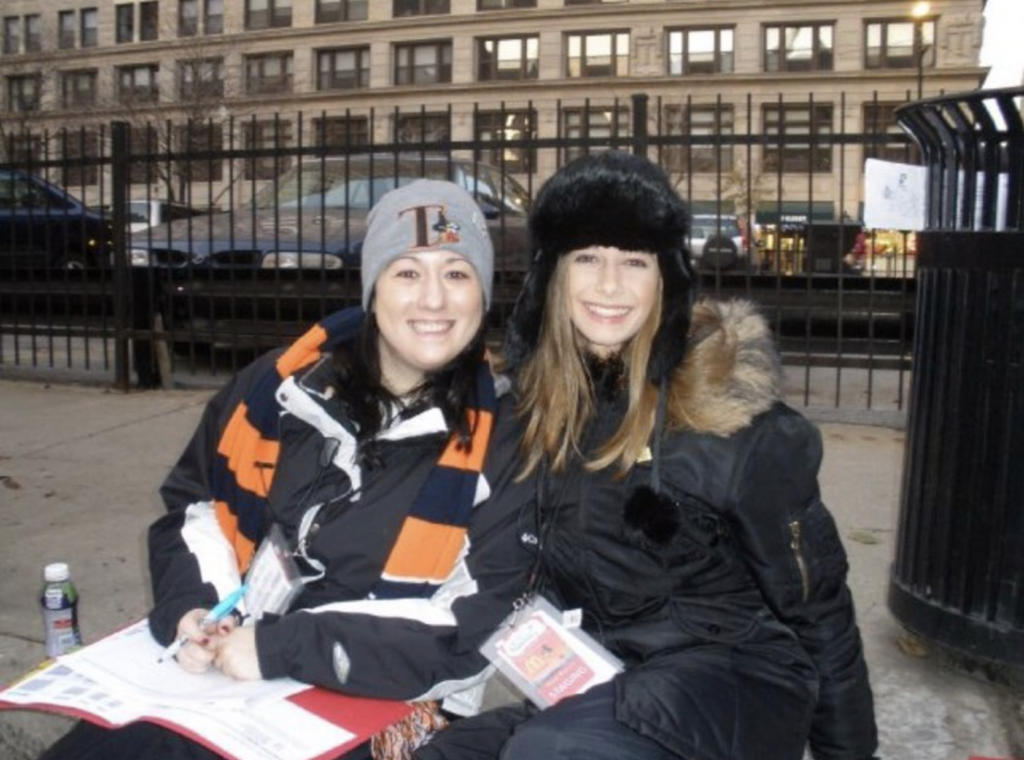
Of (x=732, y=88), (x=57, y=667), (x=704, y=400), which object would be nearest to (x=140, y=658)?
(x=57, y=667)

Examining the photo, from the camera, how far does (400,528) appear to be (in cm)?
235

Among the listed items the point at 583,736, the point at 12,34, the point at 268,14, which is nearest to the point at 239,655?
the point at 583,736

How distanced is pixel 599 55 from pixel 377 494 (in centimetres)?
4731

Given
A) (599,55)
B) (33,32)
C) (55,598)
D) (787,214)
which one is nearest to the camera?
(55,598)

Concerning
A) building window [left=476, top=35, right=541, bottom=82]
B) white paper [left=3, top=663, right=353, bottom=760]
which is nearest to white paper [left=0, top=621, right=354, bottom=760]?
white paper [left=3, top=663, right=353, bottom=760]

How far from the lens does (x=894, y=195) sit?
3416 mm

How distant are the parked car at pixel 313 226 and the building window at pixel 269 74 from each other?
42751 millimetres

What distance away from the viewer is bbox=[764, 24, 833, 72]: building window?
45.2 metres

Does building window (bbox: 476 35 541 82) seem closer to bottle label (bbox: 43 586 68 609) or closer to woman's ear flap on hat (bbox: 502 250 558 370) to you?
bottle label (bbox: 43 586 68 609)

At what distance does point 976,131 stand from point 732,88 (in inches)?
1725

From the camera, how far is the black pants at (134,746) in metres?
2.02

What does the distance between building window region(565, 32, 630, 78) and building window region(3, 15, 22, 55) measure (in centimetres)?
2945

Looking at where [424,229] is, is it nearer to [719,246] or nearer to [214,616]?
[214,616]

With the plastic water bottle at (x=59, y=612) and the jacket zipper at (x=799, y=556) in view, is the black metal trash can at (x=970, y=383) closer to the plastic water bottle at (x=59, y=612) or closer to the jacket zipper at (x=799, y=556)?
the jacket zipper at (x=799, y=556)
